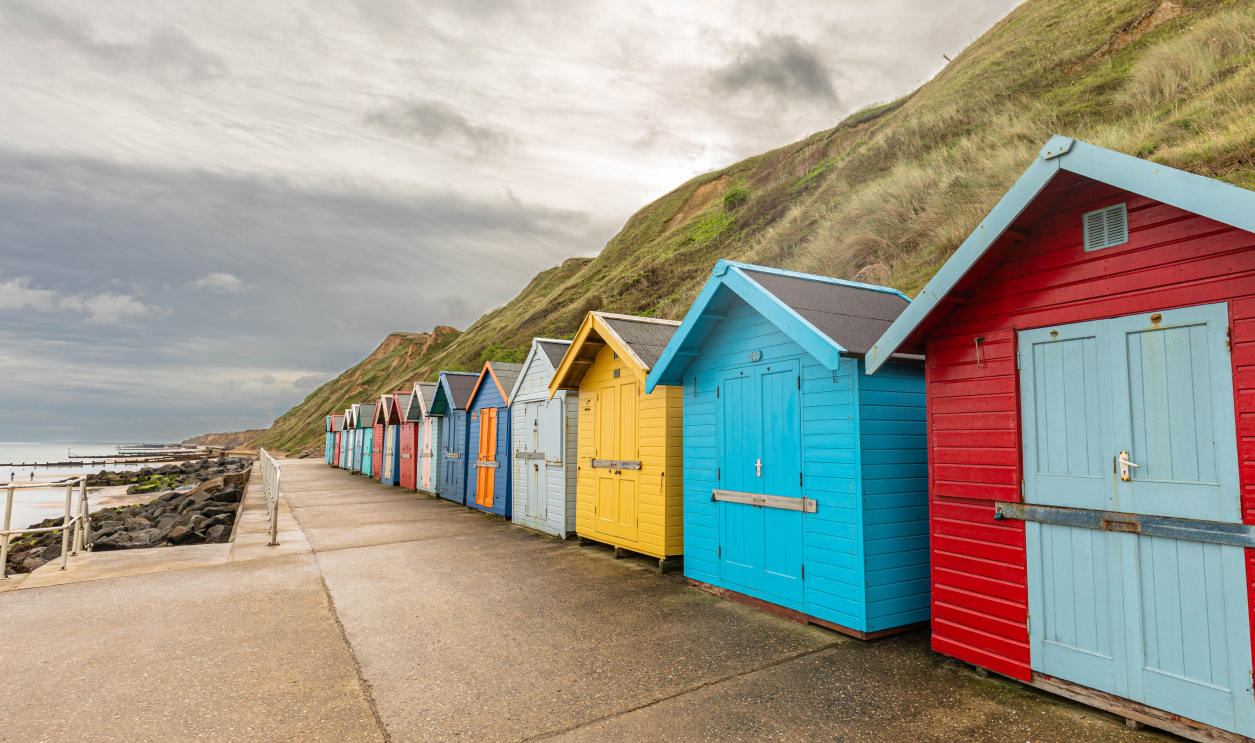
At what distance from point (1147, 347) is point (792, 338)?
2.81 meters

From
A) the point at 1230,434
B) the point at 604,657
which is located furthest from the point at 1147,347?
the point at 604,657

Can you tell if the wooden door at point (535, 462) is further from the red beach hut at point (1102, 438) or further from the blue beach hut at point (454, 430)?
the red beach hut at point (1102, 438)

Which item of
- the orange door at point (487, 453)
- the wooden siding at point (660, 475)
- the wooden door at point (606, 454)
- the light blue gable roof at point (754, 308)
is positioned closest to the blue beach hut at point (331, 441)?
the orange door at point (487, 453)

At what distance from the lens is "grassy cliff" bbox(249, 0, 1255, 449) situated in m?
11.9

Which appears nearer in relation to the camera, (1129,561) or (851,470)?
(1129,561)

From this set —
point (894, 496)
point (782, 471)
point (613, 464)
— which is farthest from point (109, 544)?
point (894, 496)

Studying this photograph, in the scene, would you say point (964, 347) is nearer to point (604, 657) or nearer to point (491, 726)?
point (604, 657)

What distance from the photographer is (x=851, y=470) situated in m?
5.77

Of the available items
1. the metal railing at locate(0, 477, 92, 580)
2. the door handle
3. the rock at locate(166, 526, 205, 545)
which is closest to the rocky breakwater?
the rock at locate(166, 526, 205, 545)

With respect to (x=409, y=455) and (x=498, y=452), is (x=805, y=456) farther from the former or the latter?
(x=409, y=455)

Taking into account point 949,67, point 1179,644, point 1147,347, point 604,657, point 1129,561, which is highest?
point 949,67

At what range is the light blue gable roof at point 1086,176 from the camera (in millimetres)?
3451

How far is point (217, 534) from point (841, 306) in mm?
13201

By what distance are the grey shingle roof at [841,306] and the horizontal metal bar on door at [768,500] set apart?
162cm
